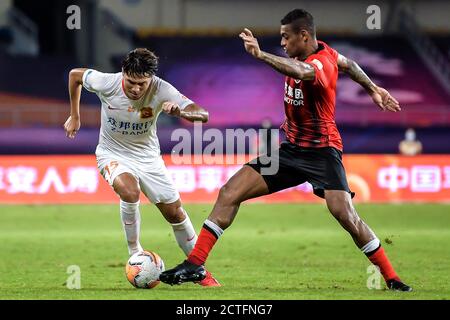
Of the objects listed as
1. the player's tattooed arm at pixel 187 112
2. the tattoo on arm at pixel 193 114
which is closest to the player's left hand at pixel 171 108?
the player's tattooed arm at pixel 187 112

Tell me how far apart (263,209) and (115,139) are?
9704mm

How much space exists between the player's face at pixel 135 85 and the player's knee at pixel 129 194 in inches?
31.5

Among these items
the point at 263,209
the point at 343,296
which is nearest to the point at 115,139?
the point at 343,296

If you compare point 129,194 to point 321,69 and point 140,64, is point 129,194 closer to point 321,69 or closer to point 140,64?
point 140,64

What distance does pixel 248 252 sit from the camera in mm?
12047

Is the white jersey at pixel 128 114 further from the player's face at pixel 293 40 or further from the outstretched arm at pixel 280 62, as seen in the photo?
the outstretched arm at pixel 280 62

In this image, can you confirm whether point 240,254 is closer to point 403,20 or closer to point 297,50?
point 297,50

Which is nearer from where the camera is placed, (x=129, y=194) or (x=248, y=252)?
(x=129, y=194)

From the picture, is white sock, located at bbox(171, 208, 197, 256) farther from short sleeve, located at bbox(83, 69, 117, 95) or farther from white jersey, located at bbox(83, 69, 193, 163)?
short sleeve, located at bbox(83, 69, 117, 95)

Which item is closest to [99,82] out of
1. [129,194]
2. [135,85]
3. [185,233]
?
[135,85]

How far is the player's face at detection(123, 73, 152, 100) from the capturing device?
8.27 m

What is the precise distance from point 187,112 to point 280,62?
1.12 metres

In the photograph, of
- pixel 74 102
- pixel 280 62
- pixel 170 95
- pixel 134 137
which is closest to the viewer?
pixel 280 62

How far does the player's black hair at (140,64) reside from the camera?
8.20m
